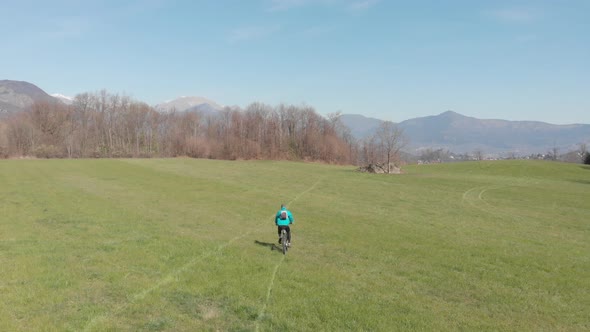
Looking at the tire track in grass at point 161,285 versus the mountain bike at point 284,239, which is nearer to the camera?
the tire track in grass at point 161,285

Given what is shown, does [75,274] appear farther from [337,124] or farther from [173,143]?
[337,124]

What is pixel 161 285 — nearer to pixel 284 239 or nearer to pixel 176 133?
pixel 284 239

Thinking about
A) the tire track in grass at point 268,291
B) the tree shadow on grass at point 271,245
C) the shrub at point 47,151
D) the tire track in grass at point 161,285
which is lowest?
the tree shadow on grass at point 271,245

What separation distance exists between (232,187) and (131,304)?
3068cm

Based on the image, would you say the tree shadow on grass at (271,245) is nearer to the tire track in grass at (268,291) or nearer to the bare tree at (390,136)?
the tire track in grass at (268,291)

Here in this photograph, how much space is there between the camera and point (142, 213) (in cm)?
2505

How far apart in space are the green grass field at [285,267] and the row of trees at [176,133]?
306 feet

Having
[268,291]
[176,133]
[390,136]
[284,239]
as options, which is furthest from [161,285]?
[176,133]

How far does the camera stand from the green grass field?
32.9ft

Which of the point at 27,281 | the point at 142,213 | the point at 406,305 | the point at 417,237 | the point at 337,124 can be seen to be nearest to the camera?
the point at 406,305

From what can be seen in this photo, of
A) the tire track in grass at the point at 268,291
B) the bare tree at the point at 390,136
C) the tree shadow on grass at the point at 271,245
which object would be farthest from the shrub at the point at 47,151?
the tire track in grass at the point at 268,291

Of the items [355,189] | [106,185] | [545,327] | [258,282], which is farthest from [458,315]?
[106,185]

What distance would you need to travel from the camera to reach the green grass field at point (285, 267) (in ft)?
32.9

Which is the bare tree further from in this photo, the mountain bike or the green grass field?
the mountain bike
